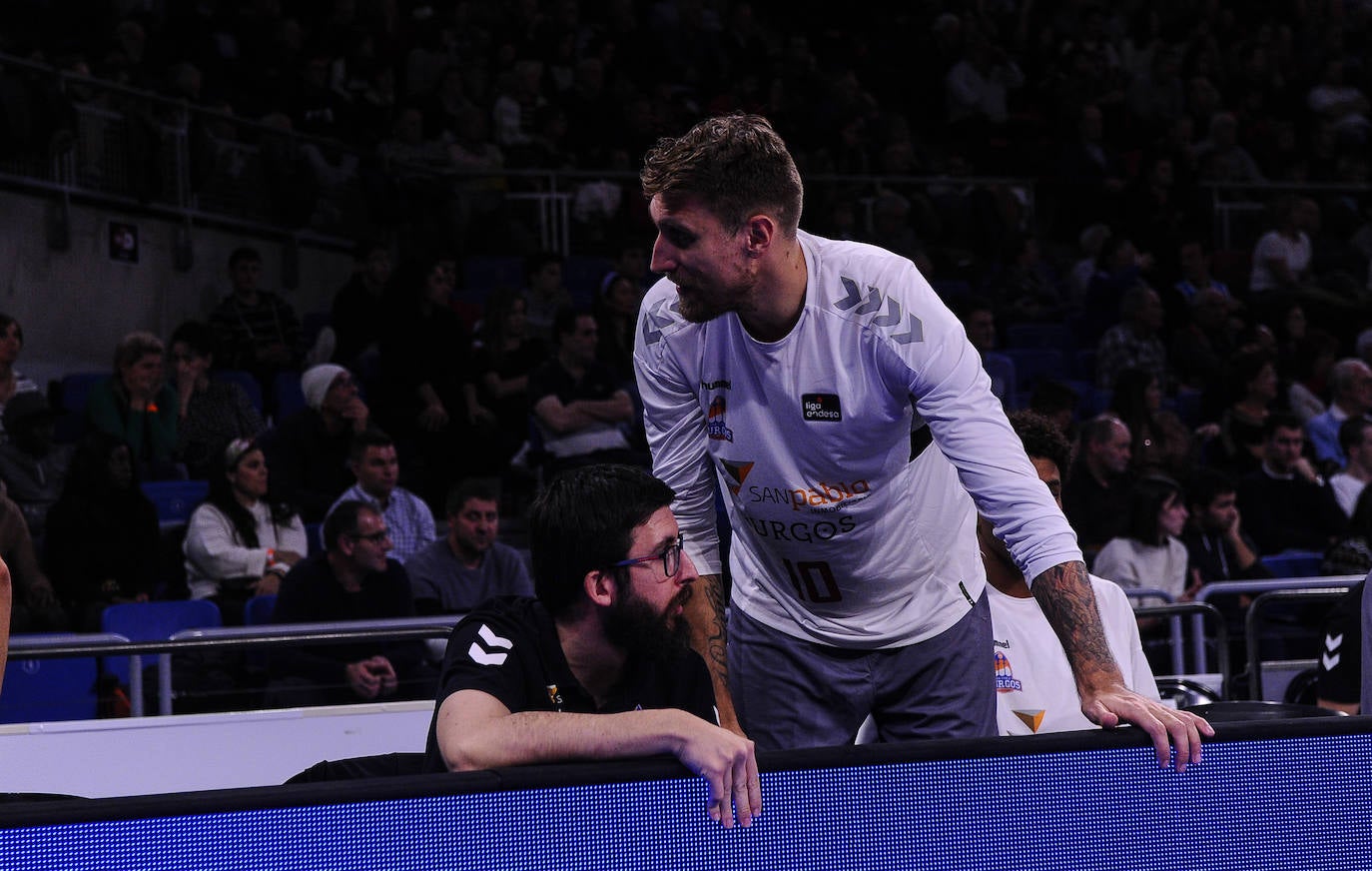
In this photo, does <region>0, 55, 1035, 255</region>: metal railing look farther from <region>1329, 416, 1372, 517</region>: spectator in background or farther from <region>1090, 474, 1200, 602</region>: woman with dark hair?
<region>1090, 474, 1200, 602</region>: woman with dark hair

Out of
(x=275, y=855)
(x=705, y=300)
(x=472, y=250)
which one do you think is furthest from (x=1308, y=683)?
(x=472, y=250)

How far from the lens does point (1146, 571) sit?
646 centimetres

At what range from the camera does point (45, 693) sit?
16.8 ft

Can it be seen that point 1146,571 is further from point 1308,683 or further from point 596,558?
point 596,558

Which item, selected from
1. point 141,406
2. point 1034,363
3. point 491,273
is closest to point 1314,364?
point 1034,363

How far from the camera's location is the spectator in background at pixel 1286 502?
761 cm

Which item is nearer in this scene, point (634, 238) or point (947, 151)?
point (634, 238)

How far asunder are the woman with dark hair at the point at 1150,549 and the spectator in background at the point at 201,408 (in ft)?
13.1

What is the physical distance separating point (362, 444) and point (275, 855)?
16.3ft

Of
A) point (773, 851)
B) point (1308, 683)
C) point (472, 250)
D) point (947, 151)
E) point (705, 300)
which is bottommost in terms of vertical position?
point (1308, 683)

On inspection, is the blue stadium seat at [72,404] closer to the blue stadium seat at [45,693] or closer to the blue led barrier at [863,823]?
the blue stadium seat at [45,693]

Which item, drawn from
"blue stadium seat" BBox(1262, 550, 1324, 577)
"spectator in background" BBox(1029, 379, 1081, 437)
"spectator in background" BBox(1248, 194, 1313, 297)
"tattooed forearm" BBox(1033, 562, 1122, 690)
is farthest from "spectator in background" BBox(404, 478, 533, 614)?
"spectator in background" BBox(1248, 194, 1313, 297)

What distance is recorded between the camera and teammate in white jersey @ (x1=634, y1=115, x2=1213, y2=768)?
2.48m

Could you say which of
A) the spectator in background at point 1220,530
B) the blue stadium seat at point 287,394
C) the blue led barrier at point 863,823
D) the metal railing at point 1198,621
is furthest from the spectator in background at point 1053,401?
the blue led barrier at point 863,823
